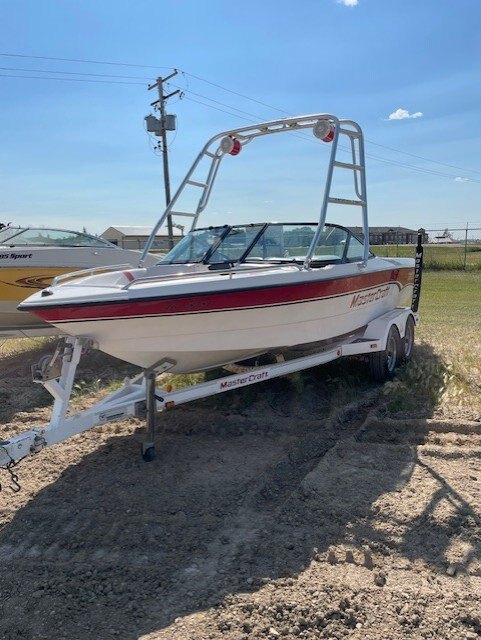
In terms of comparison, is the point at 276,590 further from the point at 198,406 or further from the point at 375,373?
the point at 375,373

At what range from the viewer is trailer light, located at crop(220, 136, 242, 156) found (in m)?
6.20

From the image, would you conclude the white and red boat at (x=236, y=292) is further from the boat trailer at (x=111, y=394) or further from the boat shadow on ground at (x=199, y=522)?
the boat shadow on ground at (x=199, y=522)

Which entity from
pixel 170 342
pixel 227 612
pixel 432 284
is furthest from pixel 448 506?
pixel 432 284

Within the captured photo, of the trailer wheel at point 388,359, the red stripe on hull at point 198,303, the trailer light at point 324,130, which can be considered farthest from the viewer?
the trailer wheel at point 388,359

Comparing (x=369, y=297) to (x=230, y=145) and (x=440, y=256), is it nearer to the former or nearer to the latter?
(x=230, y=145)

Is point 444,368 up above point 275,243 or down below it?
below

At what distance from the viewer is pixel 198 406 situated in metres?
5.52

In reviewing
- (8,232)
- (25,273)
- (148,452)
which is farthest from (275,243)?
(8,232)

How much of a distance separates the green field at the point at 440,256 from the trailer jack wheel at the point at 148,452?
61.0 ft

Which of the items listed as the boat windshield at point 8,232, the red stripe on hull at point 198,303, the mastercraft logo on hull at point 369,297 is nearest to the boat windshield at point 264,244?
the mastercraft logo on hull at point 369,297

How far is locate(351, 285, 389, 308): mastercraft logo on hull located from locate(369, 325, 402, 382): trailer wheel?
1.24 ft

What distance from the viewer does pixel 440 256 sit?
2447 centimetres

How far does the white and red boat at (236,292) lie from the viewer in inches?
155

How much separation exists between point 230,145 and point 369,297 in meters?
2.22
